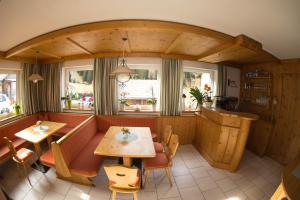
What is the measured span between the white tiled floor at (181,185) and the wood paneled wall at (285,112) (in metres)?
0.56

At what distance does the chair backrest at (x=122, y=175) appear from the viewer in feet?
5.46

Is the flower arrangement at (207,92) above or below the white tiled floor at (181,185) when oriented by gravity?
above

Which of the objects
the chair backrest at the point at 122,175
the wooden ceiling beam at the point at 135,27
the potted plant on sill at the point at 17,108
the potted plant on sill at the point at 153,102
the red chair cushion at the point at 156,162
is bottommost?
the red chair cushion at the point at 156,162

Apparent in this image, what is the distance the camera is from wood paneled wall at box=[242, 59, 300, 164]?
321cm

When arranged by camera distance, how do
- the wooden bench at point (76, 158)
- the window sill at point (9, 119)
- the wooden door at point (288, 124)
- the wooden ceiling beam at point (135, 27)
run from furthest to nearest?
the window sill at point (9, 119), the wooden door at point (288, 124), the wooden bench at point (76, 158), the wooden ceiling beam at point (135, 27)

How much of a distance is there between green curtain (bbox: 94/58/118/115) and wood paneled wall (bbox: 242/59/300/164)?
13.4 ft

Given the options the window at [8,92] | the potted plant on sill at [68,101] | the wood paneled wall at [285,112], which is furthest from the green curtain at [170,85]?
the window at [8,92]

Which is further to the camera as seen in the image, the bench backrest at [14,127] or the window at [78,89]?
the window at [78,89]

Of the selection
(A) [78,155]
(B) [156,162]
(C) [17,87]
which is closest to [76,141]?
(A) [78,155]

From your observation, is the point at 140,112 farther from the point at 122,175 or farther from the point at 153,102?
the point at 122,175

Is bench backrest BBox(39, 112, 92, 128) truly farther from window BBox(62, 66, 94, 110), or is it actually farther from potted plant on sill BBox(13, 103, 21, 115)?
potted plant on sill BBox(13, 103, 21, 115)

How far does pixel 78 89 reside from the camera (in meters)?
4.45

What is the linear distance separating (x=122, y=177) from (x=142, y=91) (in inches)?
108

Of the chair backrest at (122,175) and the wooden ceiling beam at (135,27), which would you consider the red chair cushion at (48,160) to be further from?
the wooden ceiling beam at (135,27)
